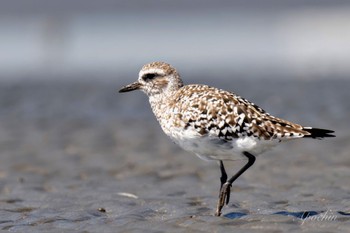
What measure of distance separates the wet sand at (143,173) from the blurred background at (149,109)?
0.08 ft

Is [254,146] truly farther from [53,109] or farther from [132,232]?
[53,109]

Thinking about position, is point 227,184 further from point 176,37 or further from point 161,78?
point 176,37

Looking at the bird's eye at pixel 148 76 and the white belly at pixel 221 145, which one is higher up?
the bird's eye at pixel 148 76

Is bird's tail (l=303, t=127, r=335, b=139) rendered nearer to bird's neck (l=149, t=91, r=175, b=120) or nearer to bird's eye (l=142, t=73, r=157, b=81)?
bird's neck (l=149, t=91, r=175, b=120)

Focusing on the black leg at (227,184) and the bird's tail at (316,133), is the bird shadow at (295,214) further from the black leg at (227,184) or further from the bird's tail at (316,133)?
the bird's tail at (316,133)

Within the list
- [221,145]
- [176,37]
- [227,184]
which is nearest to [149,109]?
[227,184]

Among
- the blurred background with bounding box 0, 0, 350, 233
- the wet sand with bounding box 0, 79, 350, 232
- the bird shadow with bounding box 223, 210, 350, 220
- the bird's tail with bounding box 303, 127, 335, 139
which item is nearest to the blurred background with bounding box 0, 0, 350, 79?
the blurred background with bounding box 0, 0, 350, 233

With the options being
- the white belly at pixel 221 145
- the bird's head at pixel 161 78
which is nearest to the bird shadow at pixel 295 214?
the white belly at pixel 221 145

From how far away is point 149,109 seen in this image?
55.7 ft

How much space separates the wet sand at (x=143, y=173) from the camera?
850cm

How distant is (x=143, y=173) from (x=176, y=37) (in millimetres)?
17810

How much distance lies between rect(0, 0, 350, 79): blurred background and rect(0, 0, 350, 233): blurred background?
0.07 meters

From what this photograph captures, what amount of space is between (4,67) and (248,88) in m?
8.57

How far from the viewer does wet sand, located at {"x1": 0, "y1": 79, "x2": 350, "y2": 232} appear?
8500 mm
